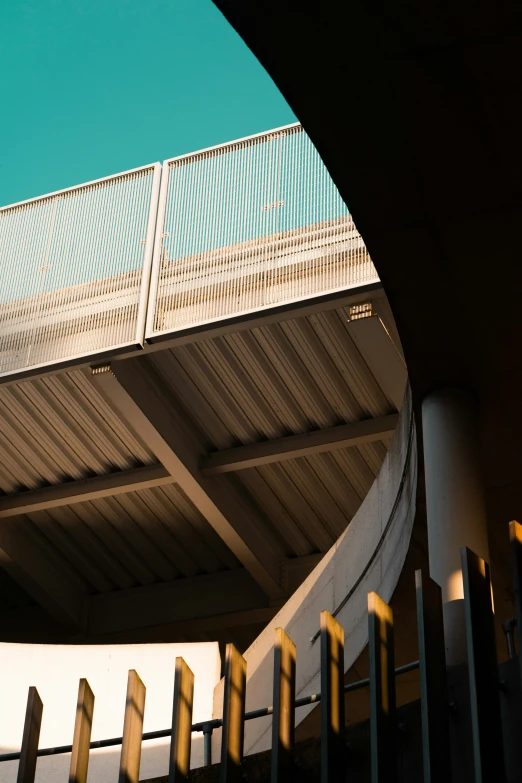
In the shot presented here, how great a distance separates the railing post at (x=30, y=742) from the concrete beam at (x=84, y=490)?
9988mm

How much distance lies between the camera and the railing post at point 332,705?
5125 mm

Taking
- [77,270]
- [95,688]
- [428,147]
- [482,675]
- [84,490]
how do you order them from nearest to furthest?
[482,675], [428,147], [95,688], [77,270], [84,490]

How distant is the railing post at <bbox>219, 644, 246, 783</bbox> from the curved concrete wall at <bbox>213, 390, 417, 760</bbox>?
304cm

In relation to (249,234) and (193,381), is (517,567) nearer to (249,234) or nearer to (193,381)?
(249,234)

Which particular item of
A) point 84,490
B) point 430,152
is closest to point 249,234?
point 84,490

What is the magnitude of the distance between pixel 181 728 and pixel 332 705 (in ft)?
2.74

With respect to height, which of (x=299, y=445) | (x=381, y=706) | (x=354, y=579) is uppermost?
(x=299, y=445)

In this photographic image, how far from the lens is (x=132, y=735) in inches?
223

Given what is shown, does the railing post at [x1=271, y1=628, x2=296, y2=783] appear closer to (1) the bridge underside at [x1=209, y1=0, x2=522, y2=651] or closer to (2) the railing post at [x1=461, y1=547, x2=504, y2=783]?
(2) the railing post at [x1=461, y1=547, x2=504, y2=783]

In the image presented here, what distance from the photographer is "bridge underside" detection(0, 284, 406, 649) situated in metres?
13.8

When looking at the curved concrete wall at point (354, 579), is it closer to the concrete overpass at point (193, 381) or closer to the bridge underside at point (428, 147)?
the bridge underside at point (428, 147)

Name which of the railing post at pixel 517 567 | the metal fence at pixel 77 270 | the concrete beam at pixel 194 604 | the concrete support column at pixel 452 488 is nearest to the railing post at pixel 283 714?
the railing post at pixel 517 567

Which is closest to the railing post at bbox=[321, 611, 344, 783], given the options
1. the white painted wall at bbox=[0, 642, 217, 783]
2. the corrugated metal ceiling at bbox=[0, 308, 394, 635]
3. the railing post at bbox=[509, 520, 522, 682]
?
the railing post at bbox=[509, 520, 522, 682]

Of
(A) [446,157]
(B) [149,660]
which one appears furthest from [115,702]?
(A) [446,157]
